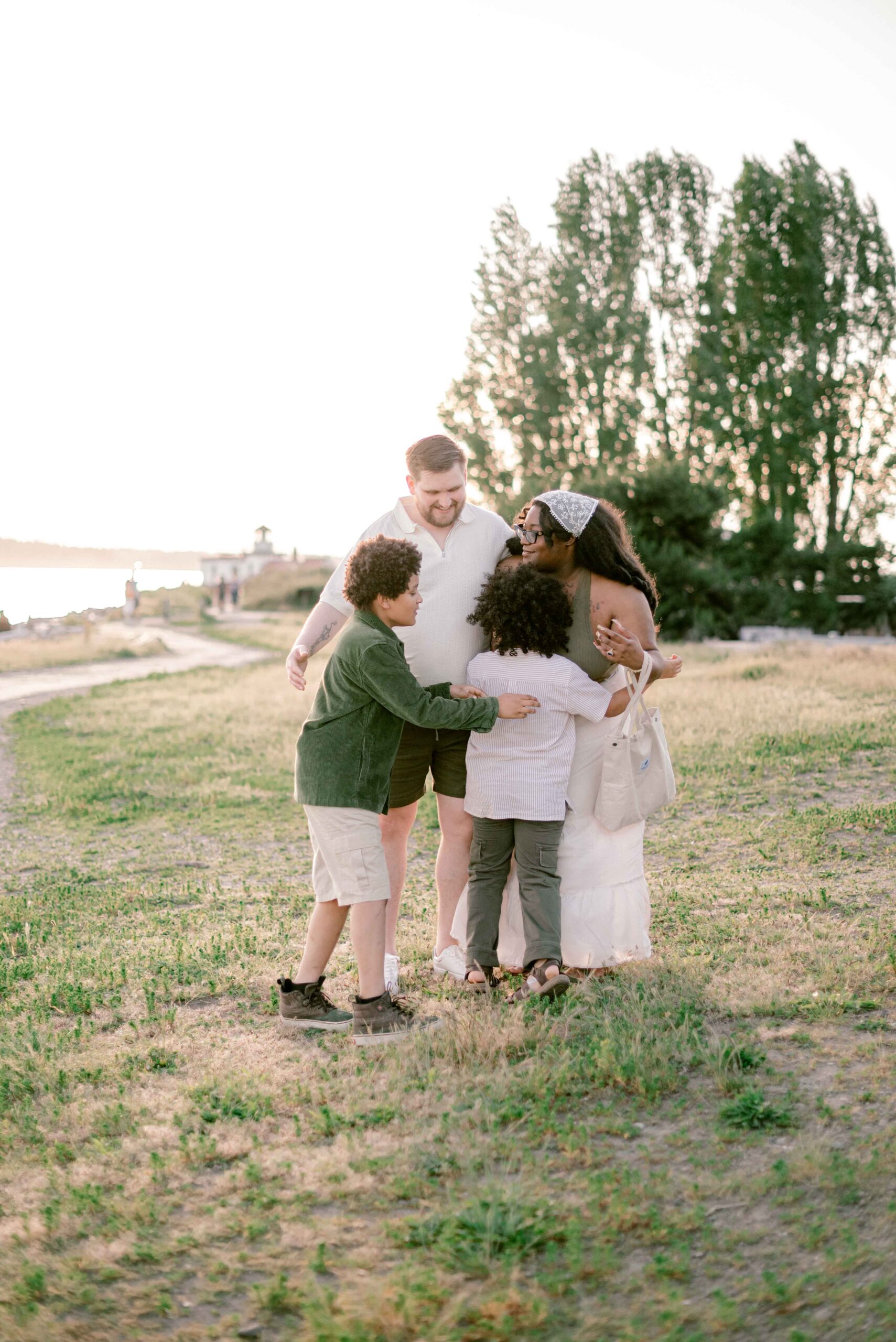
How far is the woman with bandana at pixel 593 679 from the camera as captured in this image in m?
4.33

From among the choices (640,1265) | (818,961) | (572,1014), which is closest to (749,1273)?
(640,1265)

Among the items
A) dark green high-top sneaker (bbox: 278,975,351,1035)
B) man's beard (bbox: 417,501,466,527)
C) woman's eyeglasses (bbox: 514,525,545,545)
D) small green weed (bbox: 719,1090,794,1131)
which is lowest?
dark green high-top sneaker (bbox: 278,975,351,1035)

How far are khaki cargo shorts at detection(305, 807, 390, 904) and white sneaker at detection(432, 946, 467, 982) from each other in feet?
2.08

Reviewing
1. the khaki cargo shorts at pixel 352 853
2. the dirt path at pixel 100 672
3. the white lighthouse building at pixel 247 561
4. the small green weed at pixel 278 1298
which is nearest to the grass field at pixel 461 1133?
the small green weed at pixel 278 1298

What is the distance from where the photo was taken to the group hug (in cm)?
399

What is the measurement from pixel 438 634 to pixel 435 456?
685mm

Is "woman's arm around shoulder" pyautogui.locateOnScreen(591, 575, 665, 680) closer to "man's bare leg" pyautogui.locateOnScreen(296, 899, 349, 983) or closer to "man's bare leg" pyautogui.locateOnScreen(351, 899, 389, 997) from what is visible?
"man's bare leg" pyautogui.locateOnScreen(351, 899, 389, 997)

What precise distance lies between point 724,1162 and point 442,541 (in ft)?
8.03

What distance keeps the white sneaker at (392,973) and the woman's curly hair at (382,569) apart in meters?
1.45

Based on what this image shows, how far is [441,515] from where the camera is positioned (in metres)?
4.31

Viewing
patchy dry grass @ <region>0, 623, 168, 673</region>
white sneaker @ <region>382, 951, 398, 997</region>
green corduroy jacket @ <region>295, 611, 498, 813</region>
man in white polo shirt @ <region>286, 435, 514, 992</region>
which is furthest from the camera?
patchy dry grass @ <region>0, 623, 168, 673</region>

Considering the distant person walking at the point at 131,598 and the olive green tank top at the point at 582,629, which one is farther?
the distant person walking at the point at 131,598

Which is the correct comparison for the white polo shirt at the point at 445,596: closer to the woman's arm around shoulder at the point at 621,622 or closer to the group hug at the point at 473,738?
the group hug at the point at 473,738

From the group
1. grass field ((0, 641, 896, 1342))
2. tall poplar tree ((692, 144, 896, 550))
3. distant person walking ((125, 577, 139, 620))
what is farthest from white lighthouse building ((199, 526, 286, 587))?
grass field ((0, 641, 896, 1342))
